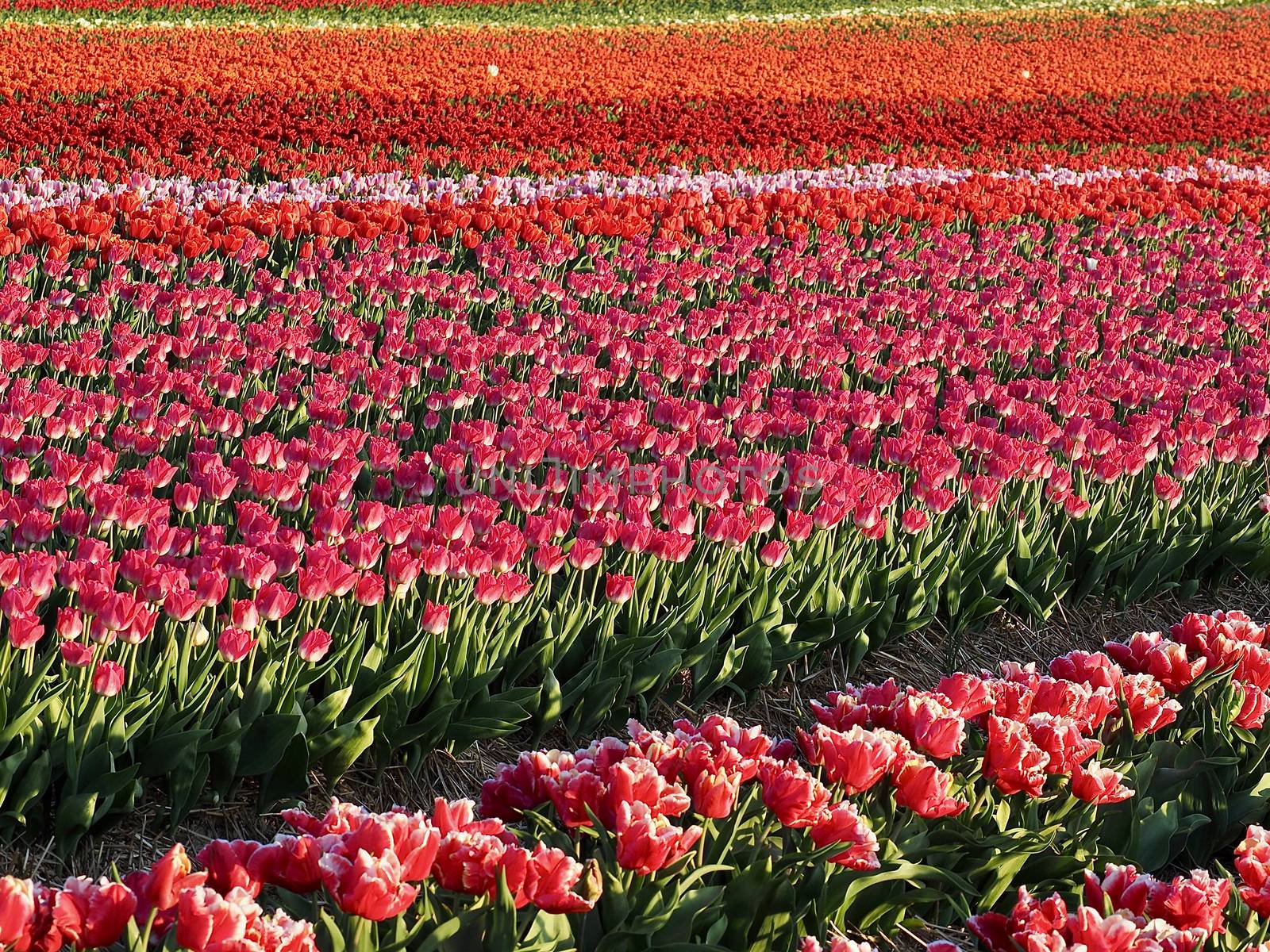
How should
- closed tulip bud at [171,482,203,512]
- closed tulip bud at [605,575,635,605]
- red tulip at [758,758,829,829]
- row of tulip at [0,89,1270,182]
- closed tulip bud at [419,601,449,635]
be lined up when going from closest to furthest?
red tulip at [758,758,829,829] < closed tulip bud at [419,601,449,635] < closed tulip bud at [605,575,635,605] < closed tulip bud at [171,482,203,512] < row of tulip at [0,89,1270,182]

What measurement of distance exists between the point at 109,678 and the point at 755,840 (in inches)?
47.2

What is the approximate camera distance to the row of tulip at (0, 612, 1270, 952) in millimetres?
1623

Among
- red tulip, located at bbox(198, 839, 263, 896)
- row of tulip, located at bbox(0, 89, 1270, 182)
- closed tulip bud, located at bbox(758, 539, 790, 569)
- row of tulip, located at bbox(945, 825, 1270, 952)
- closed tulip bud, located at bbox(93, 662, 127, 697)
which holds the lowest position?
row of tulip, located at bbox(945, 825, 1270, 952)

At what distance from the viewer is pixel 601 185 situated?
9016 mm

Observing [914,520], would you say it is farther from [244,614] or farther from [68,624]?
[68,624]

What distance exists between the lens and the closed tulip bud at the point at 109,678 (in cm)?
227

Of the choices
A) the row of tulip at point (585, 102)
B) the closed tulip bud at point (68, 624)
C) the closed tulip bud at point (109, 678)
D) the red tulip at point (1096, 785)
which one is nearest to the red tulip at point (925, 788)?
the red tulip at point (1096, 785)

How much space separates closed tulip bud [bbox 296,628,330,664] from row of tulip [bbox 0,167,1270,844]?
0.05 ft

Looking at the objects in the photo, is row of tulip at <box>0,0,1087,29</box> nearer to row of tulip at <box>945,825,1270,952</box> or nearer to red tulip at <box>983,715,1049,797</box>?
red tulip at <box>983,715,1049,797</box>

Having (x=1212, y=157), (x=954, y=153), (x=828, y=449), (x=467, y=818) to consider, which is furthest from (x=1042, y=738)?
(x=1212, y=157)

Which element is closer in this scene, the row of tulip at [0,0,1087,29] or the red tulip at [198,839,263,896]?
the red tulip at [198,839,263,896]

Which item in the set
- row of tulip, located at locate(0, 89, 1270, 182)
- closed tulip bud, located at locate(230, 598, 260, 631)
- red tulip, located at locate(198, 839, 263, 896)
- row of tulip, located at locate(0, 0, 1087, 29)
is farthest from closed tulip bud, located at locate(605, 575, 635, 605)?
row of tulip, located at locate(0, 0, 1087, 29)

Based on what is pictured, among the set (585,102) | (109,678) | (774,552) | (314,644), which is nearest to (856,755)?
(314,644)

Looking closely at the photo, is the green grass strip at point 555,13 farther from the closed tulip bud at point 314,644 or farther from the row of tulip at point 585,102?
the closed tulip bud at point 314,644
